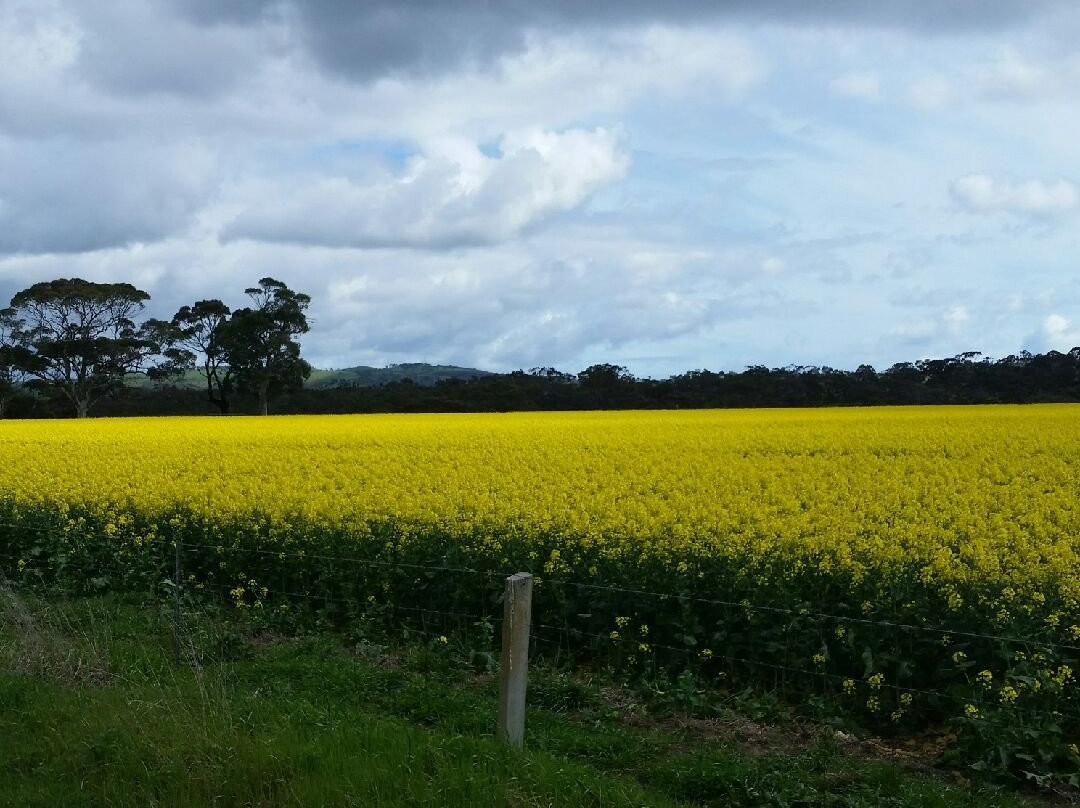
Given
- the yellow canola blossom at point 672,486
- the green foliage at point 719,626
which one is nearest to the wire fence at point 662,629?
the green foliage at point 719,626

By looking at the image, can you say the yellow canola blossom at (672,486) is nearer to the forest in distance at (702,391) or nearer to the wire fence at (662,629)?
the wire fence at (662,629)

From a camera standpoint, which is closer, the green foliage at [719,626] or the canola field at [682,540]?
the green foliage at [719,626]

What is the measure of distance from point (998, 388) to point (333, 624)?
6416 cm

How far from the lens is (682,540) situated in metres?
11.1

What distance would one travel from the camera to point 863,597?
8945 millimetres

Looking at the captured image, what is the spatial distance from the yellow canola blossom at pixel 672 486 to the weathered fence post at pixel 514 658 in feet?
13.1

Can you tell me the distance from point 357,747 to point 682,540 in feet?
18.5

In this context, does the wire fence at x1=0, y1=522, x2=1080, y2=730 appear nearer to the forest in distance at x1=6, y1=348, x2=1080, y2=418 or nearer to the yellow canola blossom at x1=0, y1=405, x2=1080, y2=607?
the yellow canola blossom at x1=0, y1=405, x2=1080, y2=607

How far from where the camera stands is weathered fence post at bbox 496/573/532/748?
6.36m

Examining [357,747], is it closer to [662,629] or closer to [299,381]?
[662,629]

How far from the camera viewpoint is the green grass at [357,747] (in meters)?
5.79

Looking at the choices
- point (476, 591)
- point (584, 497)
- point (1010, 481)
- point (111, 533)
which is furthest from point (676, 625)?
point (1010, 481)

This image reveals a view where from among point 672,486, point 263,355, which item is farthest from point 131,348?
point 672,486

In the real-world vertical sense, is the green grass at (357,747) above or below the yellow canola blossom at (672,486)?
below
